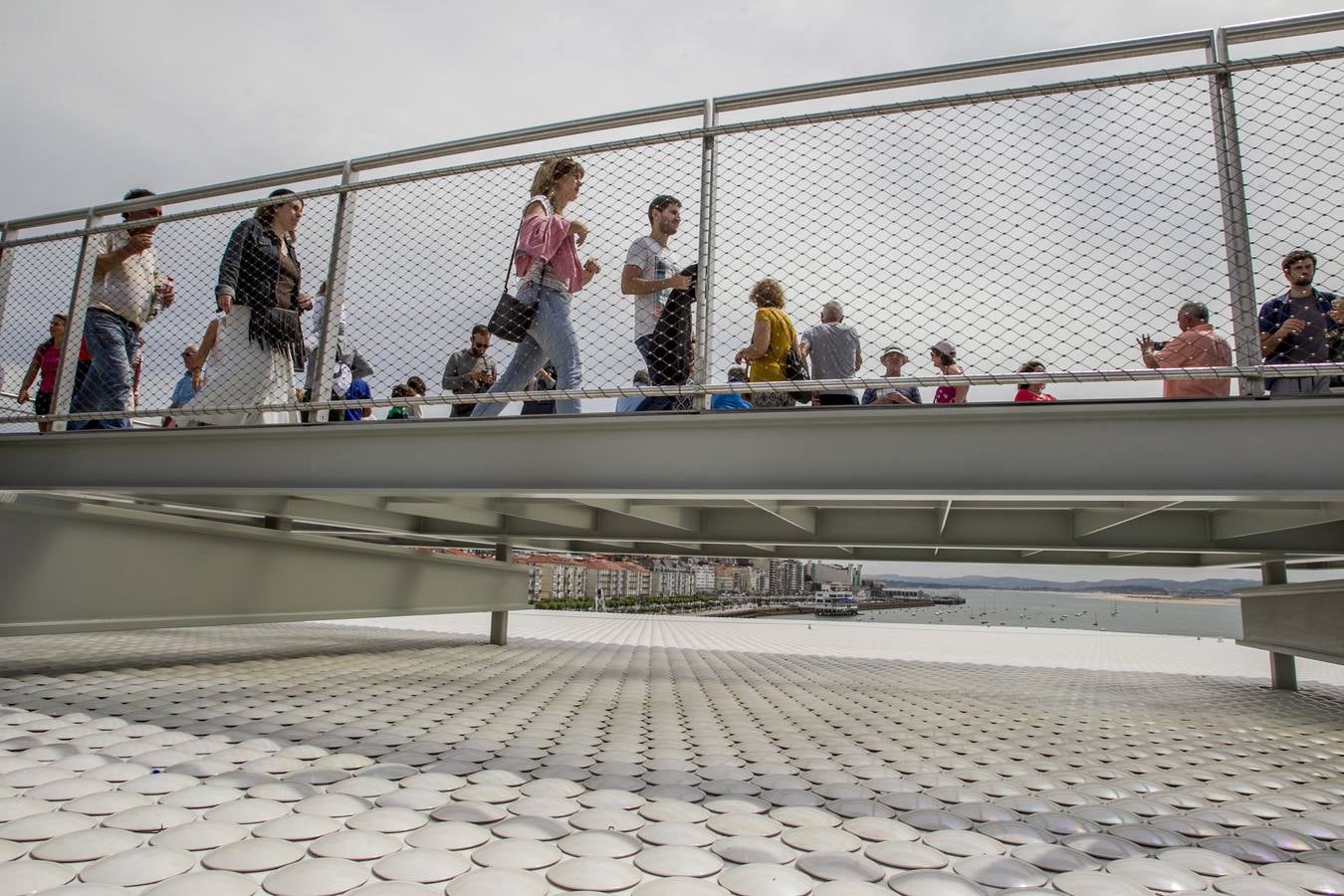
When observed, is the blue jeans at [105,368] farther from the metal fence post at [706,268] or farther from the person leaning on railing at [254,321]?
the metal fence post at [706,268]

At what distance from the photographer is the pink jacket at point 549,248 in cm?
404

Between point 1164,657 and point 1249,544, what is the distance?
645 centimetres

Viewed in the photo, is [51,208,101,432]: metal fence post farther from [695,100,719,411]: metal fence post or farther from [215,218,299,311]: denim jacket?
[695,100,719,411]: metal fence post

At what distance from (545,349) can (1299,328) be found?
3.97 m

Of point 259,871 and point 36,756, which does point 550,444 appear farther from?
point 36,756

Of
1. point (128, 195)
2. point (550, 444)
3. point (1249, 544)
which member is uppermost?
point (128, 195)

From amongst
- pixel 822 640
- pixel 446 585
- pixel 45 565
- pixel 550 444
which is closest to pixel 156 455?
pixel 45 565

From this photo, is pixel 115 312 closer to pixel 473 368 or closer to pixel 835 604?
pixel 473 368

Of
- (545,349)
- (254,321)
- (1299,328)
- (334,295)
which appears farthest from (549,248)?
(1299,328)

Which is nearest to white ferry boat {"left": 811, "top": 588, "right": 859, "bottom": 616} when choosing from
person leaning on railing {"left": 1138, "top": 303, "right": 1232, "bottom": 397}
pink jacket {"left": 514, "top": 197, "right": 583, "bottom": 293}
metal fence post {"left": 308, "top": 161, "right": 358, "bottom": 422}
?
person leaning on railing {"left": 1138, "top": 303, "right": 1232, "bottom": 397}

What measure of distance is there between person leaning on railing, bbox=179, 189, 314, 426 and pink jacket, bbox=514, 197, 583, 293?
159 cm

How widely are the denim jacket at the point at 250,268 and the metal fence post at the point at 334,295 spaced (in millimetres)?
464

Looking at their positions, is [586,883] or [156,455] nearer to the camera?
[586,883]

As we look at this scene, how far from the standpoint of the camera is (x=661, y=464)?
3.40 m
